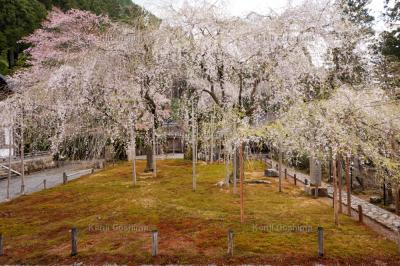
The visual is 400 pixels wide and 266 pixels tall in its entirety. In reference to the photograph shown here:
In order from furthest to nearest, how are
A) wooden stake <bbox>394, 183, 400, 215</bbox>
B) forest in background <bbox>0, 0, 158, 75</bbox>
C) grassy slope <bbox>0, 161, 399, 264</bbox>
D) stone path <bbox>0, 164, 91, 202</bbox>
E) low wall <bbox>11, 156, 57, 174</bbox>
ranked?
forest in background <bbox>0, 0, 158, 75</bbox> < low wall <bbox>11, 156, 57, 174</bbox> < stone path <bbox>0, 164, 91, 202</bbox> < wooden stake <bbox>394, 183, 400, 215</bbox> < grassy slope <bbox>0, 161, 399, 264</bbox>

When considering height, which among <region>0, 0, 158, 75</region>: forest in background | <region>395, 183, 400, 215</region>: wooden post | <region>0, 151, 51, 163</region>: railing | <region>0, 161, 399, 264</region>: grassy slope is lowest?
<region>0, 161, 399, 264</region>: grassy slope

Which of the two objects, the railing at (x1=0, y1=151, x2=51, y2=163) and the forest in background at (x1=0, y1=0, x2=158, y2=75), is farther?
the forest in background at (x1=0, y1=0, x2=158, y2=75)

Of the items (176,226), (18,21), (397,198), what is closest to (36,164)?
(18,21)

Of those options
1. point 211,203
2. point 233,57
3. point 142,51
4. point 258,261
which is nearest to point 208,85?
point 233,57

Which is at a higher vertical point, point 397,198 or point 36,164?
point 36,164

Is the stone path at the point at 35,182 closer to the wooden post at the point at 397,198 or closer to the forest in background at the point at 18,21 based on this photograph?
the forest in background at the point at 18,21

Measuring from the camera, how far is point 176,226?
36.6 ft

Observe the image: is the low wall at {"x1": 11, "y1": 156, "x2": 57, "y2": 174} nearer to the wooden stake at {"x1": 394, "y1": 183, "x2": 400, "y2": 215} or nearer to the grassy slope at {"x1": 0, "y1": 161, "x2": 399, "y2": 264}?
the grassy slope at {"x1": 0, "y1": 161, "x2": 399, "y2": 264}

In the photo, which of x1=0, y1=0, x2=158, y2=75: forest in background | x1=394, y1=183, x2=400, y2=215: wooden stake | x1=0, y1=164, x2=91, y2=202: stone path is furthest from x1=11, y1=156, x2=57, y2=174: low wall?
x1=394, y1=183, x2=400, y2=215: wooden stake

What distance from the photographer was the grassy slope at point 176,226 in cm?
→ 875

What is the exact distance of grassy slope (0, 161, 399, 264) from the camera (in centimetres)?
875

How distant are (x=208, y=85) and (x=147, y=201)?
7105mm

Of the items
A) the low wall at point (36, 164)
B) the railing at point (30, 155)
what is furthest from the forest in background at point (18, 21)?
the low wall at point (36, 164)

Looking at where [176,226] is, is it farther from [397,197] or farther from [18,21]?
[18,21]
